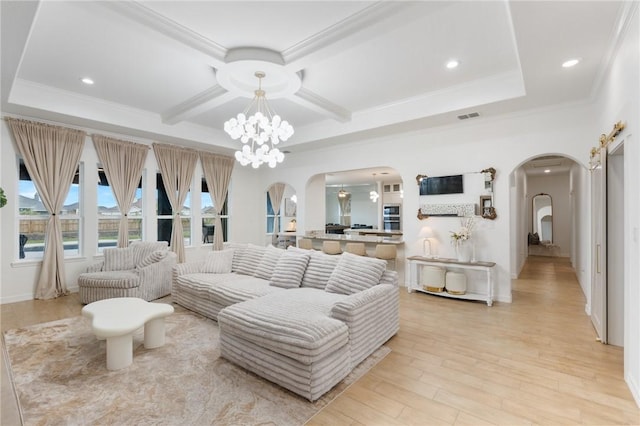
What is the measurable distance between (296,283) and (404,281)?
2.98m

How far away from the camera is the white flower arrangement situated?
5.00 m

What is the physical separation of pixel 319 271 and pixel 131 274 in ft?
10.3

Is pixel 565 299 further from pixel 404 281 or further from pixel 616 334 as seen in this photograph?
pixel 404 281

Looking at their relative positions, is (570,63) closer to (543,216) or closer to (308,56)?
(308,56)

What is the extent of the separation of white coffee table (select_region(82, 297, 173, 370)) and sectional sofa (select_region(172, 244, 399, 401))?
766 mm

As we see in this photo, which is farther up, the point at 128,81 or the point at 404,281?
the point at 128,81

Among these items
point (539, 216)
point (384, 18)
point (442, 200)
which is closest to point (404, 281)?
point (442, 200)

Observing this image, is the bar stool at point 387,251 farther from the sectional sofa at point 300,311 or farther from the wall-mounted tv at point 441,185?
the sectional sofa at point 300,311

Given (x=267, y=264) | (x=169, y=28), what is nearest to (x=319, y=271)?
(x=267, y=264)

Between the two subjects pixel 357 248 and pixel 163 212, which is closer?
pixel 357 248

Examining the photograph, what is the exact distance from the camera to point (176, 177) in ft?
22.2

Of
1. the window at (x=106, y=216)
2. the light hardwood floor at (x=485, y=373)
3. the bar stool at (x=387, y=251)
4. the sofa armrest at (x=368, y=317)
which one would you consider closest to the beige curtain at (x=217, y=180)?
the window at (x=106, y=216)

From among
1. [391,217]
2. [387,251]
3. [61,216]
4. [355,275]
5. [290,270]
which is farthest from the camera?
[391,217]

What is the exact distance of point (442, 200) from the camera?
5.41 m
